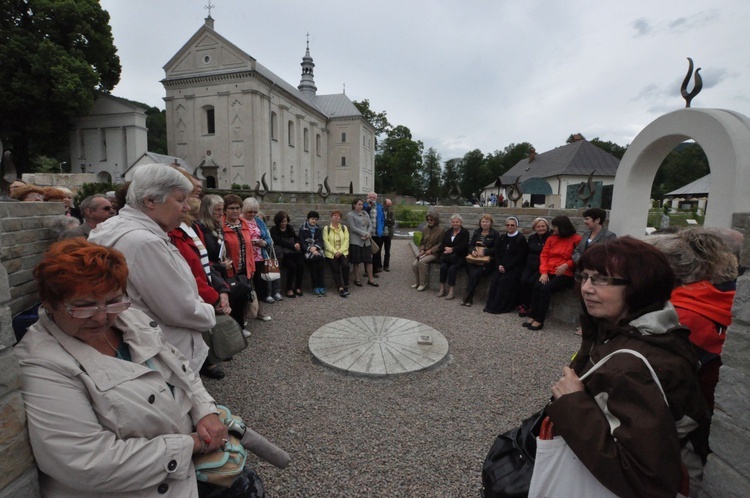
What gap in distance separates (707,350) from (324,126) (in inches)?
1746

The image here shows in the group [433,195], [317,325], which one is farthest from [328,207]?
[433,195]

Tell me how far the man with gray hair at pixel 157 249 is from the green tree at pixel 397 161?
175 ft

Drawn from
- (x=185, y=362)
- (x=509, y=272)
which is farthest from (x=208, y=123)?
(x=185, y=362)

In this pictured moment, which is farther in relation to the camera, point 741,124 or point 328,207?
point 328,207

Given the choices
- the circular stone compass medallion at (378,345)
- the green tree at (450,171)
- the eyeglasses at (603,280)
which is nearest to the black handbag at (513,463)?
the eyeglasses at (603,280)

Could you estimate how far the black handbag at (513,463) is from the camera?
1.57 meters

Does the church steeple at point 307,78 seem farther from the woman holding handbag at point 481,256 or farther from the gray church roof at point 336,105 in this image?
the woman holding handbag at point 481,256

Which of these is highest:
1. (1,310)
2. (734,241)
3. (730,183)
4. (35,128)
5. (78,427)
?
(35,128)

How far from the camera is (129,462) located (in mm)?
1319

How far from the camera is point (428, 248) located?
7375 millimetres

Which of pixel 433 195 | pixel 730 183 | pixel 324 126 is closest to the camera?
pixel 730 183

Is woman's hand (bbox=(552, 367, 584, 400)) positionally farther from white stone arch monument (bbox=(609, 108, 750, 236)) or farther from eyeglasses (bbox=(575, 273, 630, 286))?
white stone arch monument (bbox=(609, 108, 750, 236))

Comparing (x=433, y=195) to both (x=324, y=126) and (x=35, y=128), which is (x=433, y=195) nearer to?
(x=324, y=126)

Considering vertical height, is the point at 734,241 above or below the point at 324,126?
below
